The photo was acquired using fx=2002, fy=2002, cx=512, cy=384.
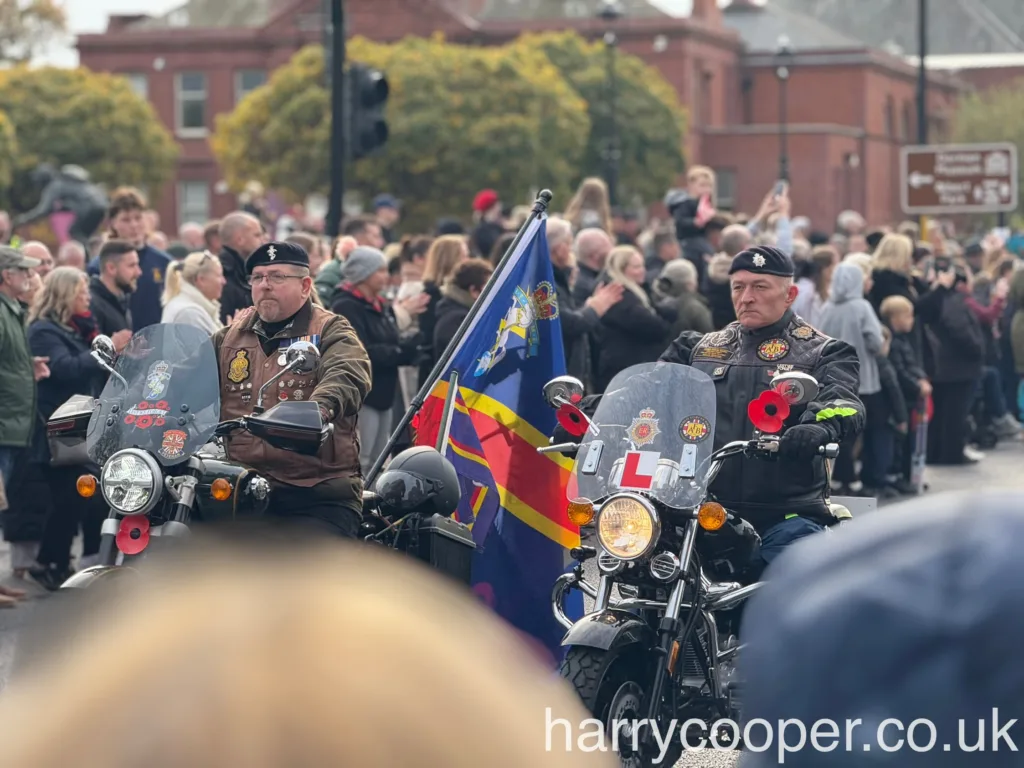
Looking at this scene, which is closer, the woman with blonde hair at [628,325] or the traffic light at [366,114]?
the woman with blonde hair at [628,325]

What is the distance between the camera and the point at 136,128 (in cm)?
6425

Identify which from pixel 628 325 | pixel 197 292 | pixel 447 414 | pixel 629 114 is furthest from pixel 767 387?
pixel 629 114

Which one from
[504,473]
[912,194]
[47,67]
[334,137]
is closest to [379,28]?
[47,67]

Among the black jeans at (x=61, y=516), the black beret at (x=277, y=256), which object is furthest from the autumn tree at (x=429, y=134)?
the black beret at (x=277, y=256)

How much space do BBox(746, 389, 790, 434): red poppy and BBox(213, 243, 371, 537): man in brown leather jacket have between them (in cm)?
142

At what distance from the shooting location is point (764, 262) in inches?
265

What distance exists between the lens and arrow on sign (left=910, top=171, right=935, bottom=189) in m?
26.1

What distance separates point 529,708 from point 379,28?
75863 mm

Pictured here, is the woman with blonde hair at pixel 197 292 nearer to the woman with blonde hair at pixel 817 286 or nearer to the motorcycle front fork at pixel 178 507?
the motorcycle front fork at pixel 178 507

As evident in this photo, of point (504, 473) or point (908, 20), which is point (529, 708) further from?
point (908, 20)

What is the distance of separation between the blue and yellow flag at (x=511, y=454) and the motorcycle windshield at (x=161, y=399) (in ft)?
3.12

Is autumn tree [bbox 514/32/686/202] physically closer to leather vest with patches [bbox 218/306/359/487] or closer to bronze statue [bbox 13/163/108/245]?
bronze statue [bbox 13/163/108/245]

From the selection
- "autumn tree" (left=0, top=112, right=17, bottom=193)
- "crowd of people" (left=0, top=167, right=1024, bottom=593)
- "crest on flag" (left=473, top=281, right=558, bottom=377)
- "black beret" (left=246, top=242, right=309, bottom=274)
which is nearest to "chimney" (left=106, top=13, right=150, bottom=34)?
"autumn tree" (left=0, top=112, right=17, bottom=193)

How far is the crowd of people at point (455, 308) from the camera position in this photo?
34.0 ft
